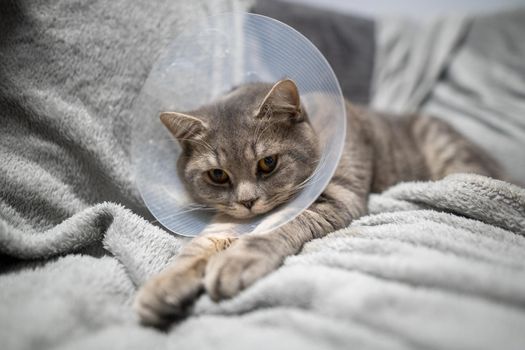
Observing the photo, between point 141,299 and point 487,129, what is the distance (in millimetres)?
2007

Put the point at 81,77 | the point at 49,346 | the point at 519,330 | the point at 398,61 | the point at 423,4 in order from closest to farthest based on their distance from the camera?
the point at 519,330
the point at 49,346
the point at 81,77
the point at 398,61
the point at 423,4

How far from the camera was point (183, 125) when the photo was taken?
140cm

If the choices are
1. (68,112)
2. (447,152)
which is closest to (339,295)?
(68,112)

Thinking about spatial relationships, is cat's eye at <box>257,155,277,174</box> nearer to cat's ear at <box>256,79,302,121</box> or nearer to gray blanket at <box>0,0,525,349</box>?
cat's ear at <box>256,79,302,121</box>

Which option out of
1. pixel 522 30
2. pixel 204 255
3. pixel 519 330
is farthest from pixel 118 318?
pixel 522 30

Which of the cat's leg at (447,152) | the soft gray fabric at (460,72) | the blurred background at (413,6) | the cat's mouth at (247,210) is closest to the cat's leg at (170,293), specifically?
the cat's mouth at (247,210)

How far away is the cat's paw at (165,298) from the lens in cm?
100

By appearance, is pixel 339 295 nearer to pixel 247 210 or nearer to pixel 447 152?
pixel 247 210

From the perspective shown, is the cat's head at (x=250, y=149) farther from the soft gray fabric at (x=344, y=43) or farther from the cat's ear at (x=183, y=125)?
the soft gray fabric at (x=344, y=43)

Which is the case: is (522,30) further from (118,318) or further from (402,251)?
(118,318)

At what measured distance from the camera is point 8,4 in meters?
1.42

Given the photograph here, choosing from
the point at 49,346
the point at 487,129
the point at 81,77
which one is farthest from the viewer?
the point at 487,129

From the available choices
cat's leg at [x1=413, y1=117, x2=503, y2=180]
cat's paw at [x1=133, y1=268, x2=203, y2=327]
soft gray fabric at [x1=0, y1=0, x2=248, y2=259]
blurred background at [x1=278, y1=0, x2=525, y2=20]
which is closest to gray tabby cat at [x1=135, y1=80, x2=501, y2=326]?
cat's paw at [x1=133, y1=268, x2=203, y2=327]

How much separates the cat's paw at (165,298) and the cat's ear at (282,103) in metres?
0.59
